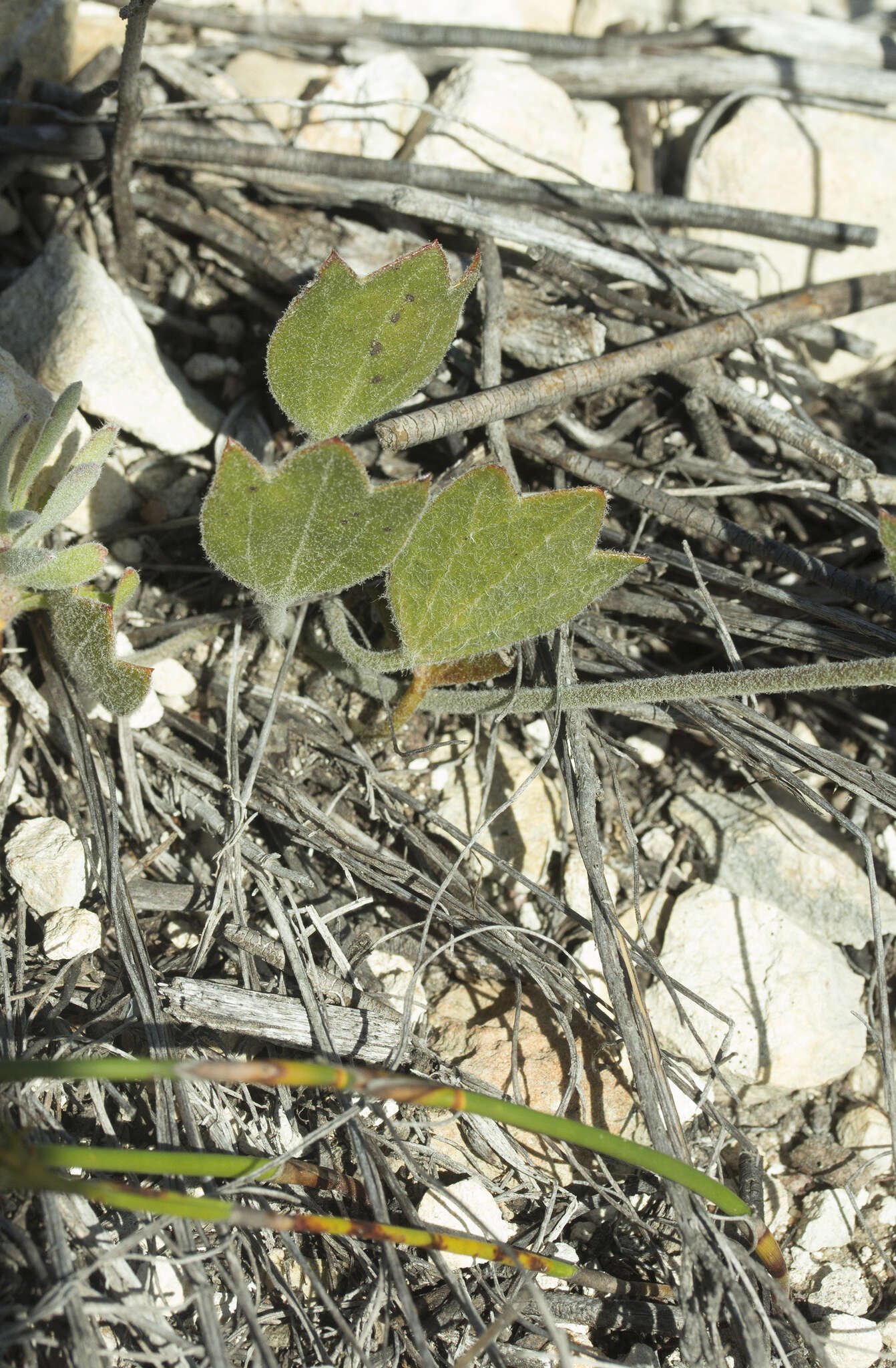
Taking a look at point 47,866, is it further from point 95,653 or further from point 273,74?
point 273,74

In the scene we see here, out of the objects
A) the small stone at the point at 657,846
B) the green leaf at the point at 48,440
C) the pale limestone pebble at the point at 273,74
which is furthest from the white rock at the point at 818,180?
the green leaf at the point at 48,440

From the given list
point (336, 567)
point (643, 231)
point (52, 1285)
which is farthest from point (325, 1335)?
point (643, 231)

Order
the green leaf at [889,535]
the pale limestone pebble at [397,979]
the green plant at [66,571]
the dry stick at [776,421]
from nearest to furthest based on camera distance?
1. the green leaf at [889,535]
2. the green plant at [66,571]
3. the pale limestone pebble at [397,979]
4. the dry stick at [776,421]

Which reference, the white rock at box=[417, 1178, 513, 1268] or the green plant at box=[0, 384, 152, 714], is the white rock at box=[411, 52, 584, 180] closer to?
the green plant at box=[0, 384, 152, 714]

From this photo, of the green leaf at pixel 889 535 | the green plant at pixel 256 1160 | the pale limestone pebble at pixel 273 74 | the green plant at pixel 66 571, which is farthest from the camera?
the pale limestone pebble at pixel 273 74

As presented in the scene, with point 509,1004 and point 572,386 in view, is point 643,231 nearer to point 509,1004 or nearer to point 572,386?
point 572,386

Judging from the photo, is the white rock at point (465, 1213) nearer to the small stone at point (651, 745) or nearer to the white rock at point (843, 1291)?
the white rock at point (843, 1291)

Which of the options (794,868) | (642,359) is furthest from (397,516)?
(794,868)
